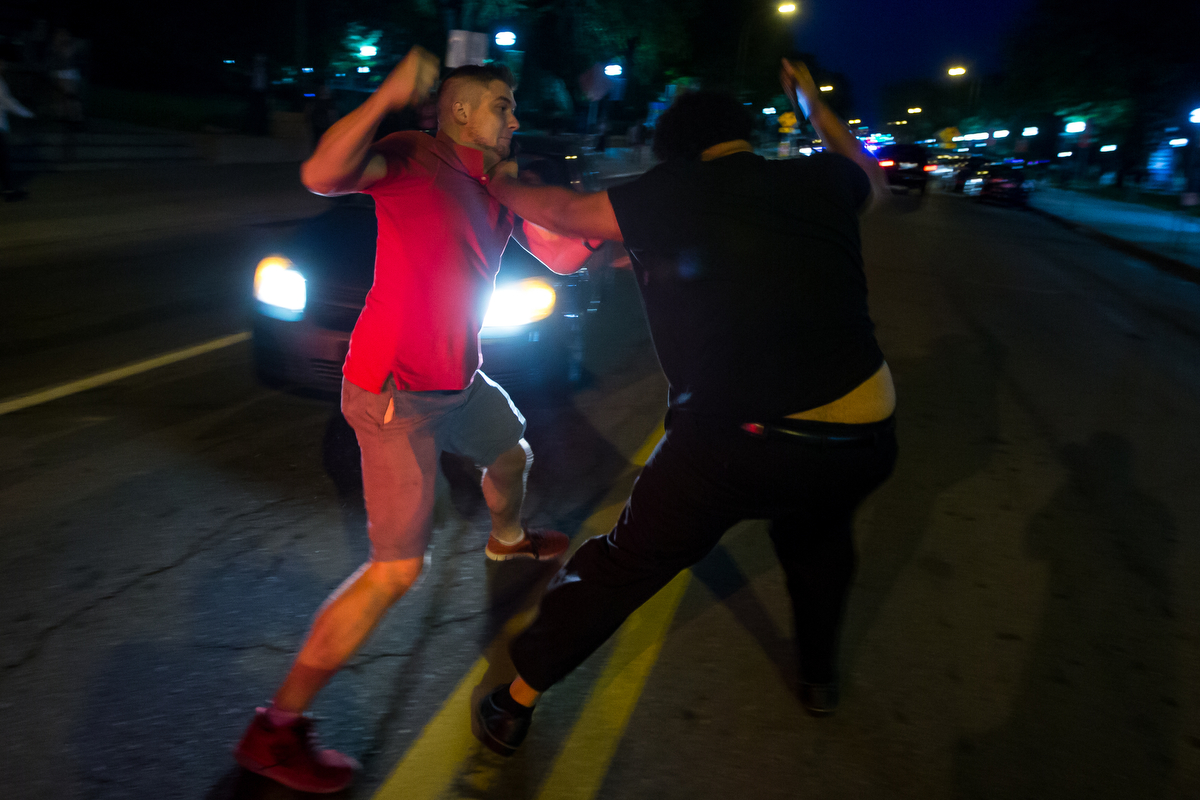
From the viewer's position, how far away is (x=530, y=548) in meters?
3.91

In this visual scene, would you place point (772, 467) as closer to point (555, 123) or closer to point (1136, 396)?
point (1136, 396)

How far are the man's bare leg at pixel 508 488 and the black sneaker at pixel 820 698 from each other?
126 cm

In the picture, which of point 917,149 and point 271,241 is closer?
point 271,241

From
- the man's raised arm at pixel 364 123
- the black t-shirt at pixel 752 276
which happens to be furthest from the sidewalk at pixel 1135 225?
the man's raised arm at pixel 364 123

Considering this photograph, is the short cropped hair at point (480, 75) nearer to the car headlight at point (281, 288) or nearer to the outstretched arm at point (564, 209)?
the outstretched arm at point (564, 209)

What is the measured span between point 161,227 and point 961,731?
44.2 ft

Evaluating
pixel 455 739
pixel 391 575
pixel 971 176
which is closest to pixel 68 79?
pixel 391 575

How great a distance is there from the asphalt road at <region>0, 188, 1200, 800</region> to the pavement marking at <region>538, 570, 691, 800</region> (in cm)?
1

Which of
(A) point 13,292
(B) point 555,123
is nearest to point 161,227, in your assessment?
(A) point 13,292

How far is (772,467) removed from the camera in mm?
2385

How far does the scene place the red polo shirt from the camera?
8.28ft

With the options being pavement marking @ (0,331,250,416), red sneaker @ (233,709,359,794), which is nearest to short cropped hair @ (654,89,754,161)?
red sneaker @ (233,709,359,794)

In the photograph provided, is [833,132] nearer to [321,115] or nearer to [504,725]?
[504,725]

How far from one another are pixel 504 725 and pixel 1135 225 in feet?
90.6
